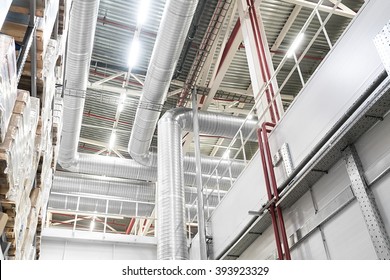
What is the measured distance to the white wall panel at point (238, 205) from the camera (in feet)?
23.6

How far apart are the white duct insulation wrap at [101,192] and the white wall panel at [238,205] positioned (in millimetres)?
6190

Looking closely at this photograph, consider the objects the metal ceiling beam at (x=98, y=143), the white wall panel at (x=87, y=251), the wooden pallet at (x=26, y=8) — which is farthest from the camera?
the metal ceiling beam at (x=98, y=143)

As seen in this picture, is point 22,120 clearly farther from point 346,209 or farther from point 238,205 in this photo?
point 238,205

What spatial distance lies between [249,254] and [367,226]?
3.64 meters

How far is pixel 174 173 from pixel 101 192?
634cm

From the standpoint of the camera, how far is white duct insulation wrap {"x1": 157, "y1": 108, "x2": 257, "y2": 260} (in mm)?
9695

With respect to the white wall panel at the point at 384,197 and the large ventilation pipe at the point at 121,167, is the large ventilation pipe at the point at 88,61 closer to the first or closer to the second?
the large ventilation pipe at the point at 121,167

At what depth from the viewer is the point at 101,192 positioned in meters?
15.7

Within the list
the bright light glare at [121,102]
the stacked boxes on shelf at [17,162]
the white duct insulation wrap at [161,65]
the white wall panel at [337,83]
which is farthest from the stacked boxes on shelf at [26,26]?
the bright light glare at [121,102]

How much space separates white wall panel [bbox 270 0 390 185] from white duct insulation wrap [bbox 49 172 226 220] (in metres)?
9.63

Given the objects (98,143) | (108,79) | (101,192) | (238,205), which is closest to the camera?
(238,205)

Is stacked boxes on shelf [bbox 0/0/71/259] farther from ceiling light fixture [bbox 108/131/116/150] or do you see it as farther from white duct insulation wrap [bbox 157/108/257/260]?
ceiling light fixture [bbox 108/131/116/150]

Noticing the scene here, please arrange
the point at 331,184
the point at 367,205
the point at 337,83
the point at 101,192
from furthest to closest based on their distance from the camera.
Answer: the point at 101,192, the point at 331,184, the point at 337,83, the point at 367,205

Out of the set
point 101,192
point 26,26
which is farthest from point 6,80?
point 101,192
